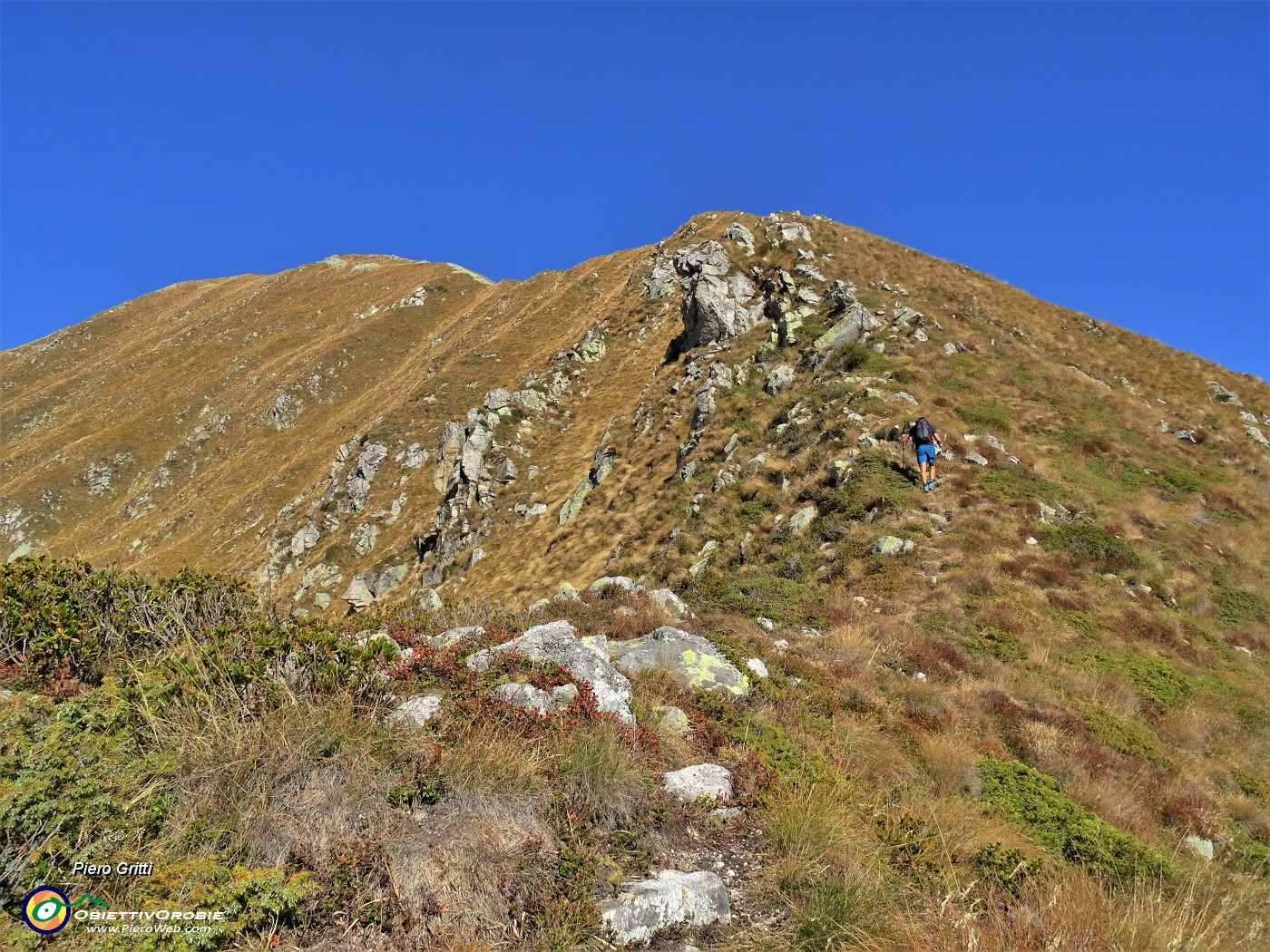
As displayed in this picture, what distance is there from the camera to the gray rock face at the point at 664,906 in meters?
4.16

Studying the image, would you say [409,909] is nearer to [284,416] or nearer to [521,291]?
[521,291]

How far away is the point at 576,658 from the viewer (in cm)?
704

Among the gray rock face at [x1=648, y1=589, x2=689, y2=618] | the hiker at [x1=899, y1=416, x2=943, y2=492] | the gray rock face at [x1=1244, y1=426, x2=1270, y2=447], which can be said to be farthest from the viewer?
the gray rock face at [x1=1244, y1=426, x2=1270, y2=447]

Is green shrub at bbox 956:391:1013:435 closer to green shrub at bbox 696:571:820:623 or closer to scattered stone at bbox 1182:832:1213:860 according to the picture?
green shrub at bbox 696:571:820:623

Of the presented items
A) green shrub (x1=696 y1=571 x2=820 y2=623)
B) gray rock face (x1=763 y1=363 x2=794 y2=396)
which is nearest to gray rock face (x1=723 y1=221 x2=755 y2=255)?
gray rock face (x1=763 y1=363 x2=794 y2=396)

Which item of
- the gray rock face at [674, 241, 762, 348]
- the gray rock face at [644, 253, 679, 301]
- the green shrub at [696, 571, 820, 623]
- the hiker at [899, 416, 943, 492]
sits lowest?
the green shrub at [696, 571, 820, 623]

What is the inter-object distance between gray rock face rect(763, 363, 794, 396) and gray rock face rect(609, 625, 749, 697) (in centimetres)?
1661

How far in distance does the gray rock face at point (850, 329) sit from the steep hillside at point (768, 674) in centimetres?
23

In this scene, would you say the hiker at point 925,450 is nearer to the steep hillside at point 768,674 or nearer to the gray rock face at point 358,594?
the steep hillside at point 768,674

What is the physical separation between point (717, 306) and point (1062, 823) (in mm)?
28047

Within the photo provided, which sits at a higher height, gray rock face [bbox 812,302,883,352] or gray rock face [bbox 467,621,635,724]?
gray rock face [bbox 812,302,883,352]

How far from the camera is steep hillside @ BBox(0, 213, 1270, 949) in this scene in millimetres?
4102

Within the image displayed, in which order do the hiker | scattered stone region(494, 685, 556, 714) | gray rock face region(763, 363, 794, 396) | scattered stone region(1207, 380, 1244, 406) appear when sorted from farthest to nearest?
scattered stone region(1207, 380, 1244, 406) → gray rock face region(763, 363, 794, 396) → the hiker → scattered stone region(494, 685, 556, 714)

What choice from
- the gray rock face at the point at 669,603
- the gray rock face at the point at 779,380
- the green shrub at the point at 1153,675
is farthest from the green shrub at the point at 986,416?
the gray rock face at the point at 669,603
